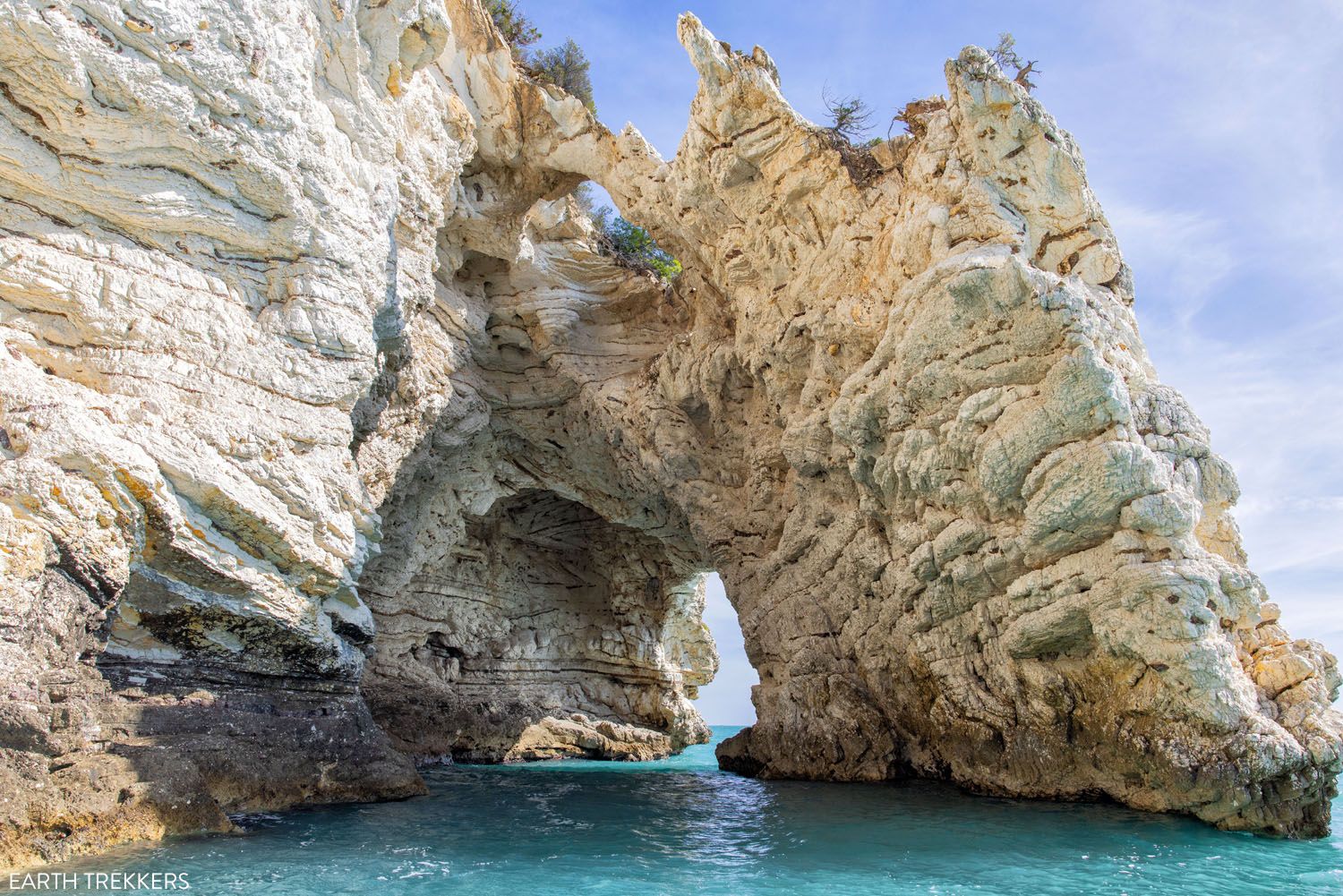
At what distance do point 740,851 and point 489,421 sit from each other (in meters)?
10.9

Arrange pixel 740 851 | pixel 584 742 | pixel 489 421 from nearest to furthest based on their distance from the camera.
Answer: pixel 740 851
pixel 489 421
pixel 584 742

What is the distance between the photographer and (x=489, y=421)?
16.4 m

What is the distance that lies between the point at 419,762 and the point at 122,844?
950 cm

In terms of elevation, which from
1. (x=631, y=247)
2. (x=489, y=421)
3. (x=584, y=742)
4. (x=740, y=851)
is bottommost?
(x=584, y=742)

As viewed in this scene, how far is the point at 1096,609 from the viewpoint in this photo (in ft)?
28.4

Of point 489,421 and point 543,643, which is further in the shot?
point 543,643

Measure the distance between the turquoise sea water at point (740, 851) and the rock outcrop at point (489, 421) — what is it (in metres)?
0.73

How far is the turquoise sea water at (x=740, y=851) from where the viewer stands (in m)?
5.80

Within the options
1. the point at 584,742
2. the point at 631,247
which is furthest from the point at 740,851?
the point at 631,247

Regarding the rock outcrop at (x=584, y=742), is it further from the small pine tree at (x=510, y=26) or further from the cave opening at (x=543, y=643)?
the small pine tree at (x=510, y=26)

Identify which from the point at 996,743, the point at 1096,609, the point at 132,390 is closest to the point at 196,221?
the point at 132,390

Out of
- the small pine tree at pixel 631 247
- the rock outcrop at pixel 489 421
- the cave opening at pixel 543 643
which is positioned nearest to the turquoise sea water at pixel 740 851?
the rock outcrop at pixel 489 421

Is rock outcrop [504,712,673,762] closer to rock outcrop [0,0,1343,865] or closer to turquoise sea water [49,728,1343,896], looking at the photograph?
rock outcrop [0,0,1343,865]

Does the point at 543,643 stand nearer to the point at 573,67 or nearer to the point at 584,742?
the point at 584,742
